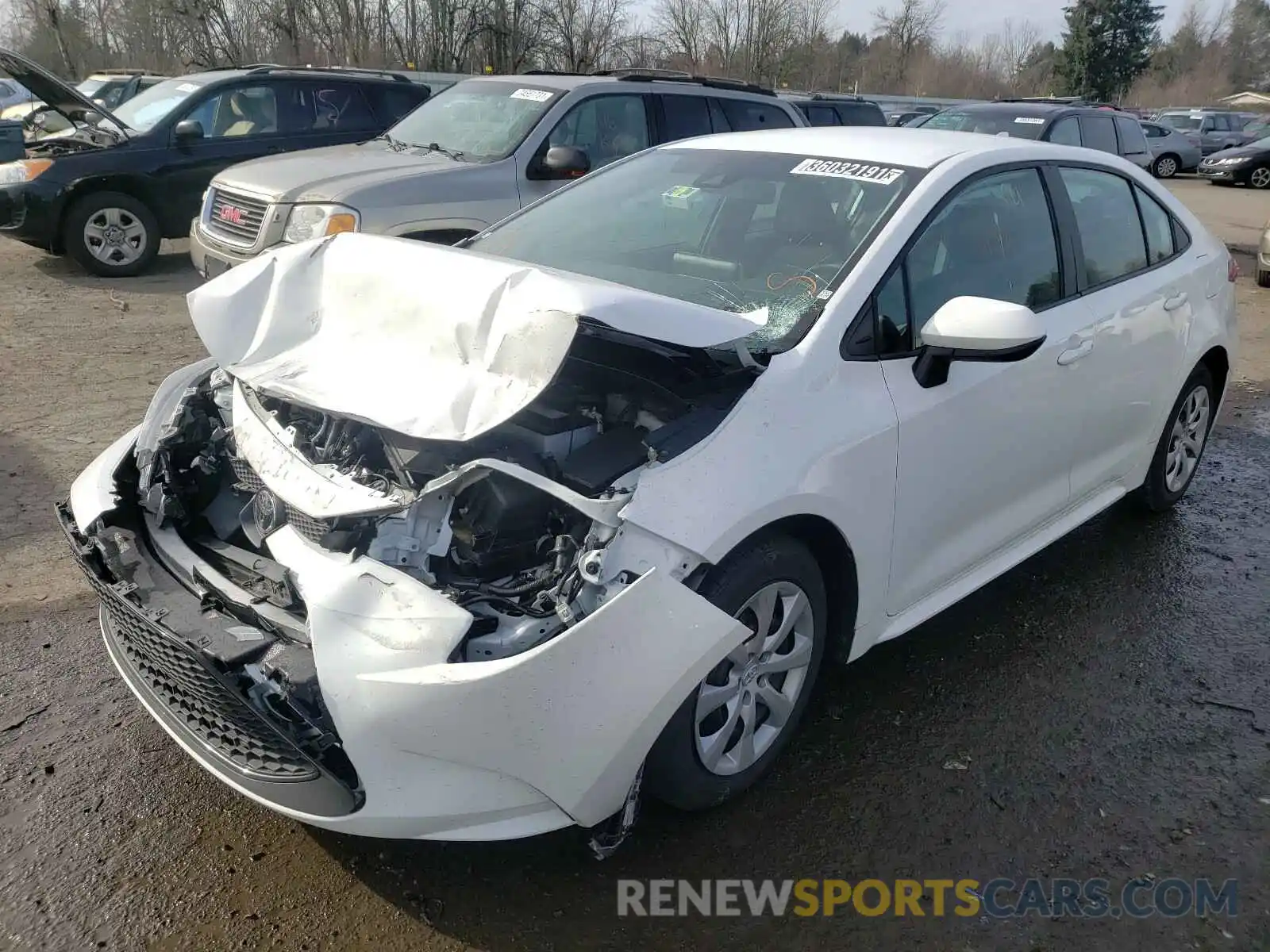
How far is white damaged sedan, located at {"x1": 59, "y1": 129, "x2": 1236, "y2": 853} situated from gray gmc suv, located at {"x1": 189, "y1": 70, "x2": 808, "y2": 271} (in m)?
3.21

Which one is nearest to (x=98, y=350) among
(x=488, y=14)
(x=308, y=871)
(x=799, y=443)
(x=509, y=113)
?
(x=509, y=113)

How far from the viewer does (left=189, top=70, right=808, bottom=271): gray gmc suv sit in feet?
22.3

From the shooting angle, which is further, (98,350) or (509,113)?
(509,113)

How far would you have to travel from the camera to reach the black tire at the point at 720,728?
2.50 metres

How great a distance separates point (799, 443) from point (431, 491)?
3.19ft

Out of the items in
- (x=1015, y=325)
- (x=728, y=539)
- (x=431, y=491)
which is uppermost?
(x=1015, y=325)

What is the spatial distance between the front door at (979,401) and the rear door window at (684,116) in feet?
15.6

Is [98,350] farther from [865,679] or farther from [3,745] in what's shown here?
[865,679]

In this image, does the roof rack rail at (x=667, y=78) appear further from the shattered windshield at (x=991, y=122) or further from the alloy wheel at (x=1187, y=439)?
the alloy wheel at (x=1187, y=439)

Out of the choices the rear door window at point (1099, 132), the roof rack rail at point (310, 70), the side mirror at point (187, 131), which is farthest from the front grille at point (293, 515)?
the rear door window at point (1099, 132)

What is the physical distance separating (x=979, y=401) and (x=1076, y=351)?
0.70m

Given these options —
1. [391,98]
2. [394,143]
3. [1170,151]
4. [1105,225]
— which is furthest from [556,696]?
[1170,151]

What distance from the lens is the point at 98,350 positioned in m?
7.03

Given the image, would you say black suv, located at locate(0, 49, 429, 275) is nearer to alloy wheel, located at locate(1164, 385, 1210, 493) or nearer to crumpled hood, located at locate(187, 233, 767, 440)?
crumpled hood, located at locate(187, 233, 767, 440)
